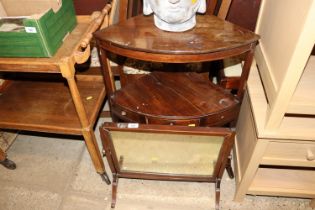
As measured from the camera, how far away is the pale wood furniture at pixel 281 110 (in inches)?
29.0

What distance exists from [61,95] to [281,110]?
3.50ft

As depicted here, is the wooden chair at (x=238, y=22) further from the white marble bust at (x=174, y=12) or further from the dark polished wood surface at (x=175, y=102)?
the white marble bust at (x=174, y=12)

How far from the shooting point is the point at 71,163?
4.83 feet

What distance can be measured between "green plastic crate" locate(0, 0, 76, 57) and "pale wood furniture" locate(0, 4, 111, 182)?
1.1 inches

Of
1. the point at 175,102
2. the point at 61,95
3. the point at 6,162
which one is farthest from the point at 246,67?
the point at 6,162

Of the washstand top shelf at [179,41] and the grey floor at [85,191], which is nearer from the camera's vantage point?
the washstand top shelf at [179,41]

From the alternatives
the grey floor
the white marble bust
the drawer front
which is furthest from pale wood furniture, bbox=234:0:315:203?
the white marble bust

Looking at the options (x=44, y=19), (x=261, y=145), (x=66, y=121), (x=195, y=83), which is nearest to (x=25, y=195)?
(x=66, y=121)

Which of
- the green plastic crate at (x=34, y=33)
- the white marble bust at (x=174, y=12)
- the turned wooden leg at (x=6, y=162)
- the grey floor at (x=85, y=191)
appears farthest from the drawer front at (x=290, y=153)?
the turned wooden leg at (x=6, y=162)

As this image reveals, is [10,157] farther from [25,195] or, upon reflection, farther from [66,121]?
[66,121]

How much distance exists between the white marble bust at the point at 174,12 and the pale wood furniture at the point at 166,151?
0.37 m

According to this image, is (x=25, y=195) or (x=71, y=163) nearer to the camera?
(x=25, y=195)

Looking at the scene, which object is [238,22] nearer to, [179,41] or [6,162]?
[179,41]

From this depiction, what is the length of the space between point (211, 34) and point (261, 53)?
0.84ft
